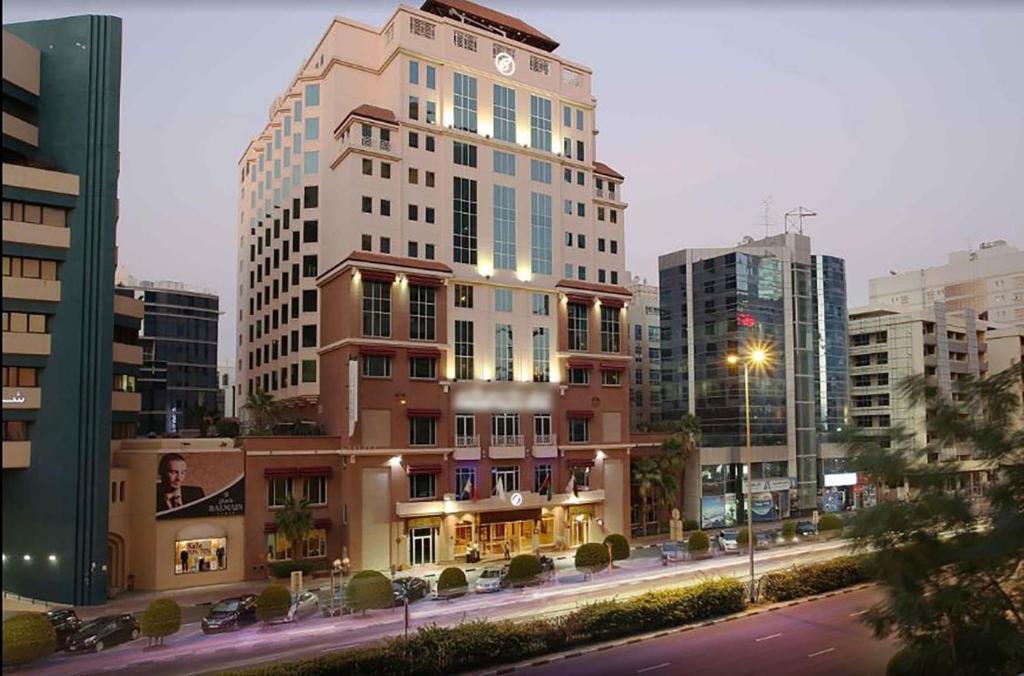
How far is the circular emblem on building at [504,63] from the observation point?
212 feet

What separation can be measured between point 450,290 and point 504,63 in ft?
63.7

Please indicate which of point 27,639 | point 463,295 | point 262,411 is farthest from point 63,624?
point 463,295

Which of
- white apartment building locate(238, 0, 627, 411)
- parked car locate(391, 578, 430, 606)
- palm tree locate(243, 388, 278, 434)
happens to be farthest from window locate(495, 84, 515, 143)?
parked car locate(391, 578, 430, 606)

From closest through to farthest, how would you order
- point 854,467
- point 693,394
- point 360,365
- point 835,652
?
point 854,467 < point 835,652 < point 360,365 < point 693,394

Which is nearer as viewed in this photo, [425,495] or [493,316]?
[425,495]

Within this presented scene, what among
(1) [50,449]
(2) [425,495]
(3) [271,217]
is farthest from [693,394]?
(1) [50,449]

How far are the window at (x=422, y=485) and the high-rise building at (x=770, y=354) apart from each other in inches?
1123

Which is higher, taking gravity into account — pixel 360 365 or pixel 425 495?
pixel 360 365

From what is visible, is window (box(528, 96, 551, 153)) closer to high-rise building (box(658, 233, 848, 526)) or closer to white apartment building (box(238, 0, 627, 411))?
white apartment building (box(238, 0, 627, 411))

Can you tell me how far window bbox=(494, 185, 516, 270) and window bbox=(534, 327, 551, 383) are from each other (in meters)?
5.63

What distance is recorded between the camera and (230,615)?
38312 millimetres

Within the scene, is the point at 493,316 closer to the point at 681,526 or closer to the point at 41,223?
the point at 681,526

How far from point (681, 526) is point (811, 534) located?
10.2m

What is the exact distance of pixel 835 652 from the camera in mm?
32656
